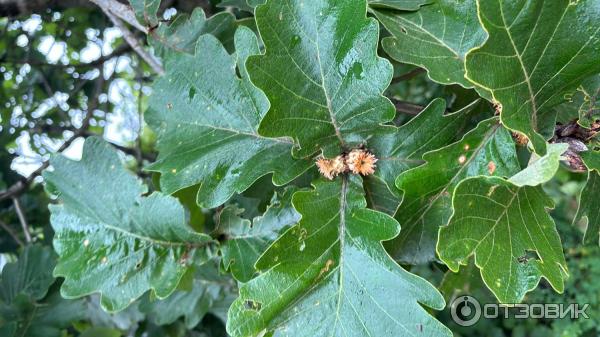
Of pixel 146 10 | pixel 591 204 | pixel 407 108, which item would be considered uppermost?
pixel 146 10

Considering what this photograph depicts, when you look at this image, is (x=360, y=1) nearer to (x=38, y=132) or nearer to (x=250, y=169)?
(x=250, y=169)

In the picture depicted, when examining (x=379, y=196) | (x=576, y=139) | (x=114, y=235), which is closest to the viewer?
(x=576, y=139)

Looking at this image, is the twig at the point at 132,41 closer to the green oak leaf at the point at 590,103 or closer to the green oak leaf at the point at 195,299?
the green oak leaf at the point at 195,299

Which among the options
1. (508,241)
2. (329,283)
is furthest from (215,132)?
(508,241)

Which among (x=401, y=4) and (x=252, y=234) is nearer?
(x=401, y=4)

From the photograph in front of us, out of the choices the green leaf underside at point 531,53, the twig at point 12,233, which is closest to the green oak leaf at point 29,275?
the twig at point 12,233

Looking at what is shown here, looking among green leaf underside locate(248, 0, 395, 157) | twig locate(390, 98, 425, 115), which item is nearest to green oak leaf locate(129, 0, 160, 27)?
green leaf underside locate(248, 0, 395, 157)

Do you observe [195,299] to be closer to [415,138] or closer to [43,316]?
[43,316]

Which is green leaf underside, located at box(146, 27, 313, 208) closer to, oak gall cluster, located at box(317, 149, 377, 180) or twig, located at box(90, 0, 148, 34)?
oak gall cluster, located at box(317, 149, 377, 180)
